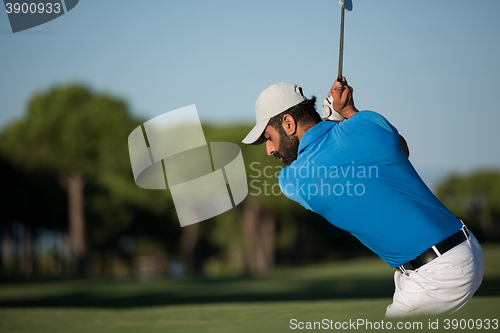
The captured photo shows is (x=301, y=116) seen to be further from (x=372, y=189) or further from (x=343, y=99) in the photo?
(x=372, y=189)

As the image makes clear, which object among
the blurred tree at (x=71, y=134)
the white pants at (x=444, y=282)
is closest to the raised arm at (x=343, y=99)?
the white pants at (x=444, y=282)

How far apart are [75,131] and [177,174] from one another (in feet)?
25.7

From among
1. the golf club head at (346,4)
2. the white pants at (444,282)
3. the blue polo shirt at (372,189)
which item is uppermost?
the golf club head at (346,4)

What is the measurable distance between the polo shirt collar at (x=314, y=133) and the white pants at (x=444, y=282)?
29.1 inches

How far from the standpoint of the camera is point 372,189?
2.16m

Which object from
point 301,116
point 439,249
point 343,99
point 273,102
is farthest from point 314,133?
point 439,249

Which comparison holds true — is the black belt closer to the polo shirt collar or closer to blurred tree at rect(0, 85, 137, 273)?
Result: the polo shirt collar

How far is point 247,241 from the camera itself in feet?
119

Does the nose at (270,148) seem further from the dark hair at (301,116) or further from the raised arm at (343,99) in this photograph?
the raised arm at (343,99)

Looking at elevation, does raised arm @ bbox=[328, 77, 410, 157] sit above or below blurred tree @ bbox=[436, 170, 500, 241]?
above

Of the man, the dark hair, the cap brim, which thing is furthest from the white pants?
the cap brim

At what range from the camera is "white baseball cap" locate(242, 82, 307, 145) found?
252cm

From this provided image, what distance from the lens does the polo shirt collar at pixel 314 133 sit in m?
2.34

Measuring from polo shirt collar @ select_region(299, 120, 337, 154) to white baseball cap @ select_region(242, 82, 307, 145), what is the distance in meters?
0.21
